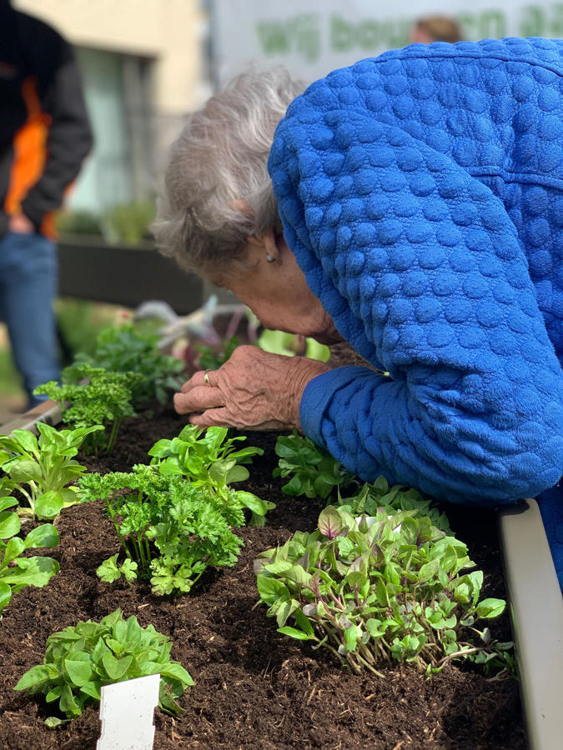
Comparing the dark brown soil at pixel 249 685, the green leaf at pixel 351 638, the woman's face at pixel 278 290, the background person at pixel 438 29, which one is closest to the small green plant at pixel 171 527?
the dark brown soil at pixel 249 685

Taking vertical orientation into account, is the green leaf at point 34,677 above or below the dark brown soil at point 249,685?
above

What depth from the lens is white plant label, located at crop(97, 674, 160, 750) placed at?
0.94 m

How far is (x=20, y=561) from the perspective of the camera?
1.23m

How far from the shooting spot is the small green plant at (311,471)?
1.52 metres

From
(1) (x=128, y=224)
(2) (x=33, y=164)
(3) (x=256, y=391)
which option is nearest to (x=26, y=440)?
(3) (x=256, y=391)

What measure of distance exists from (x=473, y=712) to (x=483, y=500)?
357 mm

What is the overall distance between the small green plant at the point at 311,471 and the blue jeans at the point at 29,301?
8.32 feet

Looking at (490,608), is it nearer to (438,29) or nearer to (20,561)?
(20,561)

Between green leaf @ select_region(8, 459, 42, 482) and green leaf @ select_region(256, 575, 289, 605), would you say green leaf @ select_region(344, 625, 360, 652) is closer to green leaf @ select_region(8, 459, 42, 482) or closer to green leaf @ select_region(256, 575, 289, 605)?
green leaf @ select_region(256, 575, 289, 605)

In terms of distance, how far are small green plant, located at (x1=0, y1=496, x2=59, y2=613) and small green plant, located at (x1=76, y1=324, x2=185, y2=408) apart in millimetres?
802

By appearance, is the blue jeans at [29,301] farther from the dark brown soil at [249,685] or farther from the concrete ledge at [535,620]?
the concrete ledge at [535,620]

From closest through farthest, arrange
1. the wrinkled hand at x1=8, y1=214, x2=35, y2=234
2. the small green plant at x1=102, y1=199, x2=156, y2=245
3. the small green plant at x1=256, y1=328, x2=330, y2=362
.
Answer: the small green plant at x1=256, y1=328, x2=330, y2=362
the wrinkled hand at x1=8, y1=214, x2=35, y2=234
the small green plant at x1=102, y1=199, x2=156, y2=245

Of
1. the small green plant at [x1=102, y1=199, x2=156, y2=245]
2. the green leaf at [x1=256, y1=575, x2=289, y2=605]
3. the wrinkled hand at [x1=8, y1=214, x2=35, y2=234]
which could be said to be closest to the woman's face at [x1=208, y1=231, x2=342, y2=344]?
the green leaf at [x1=256, y1=575, x2=289, y2=605]

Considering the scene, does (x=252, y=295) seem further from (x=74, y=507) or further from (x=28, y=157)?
(x=28, y=157)
